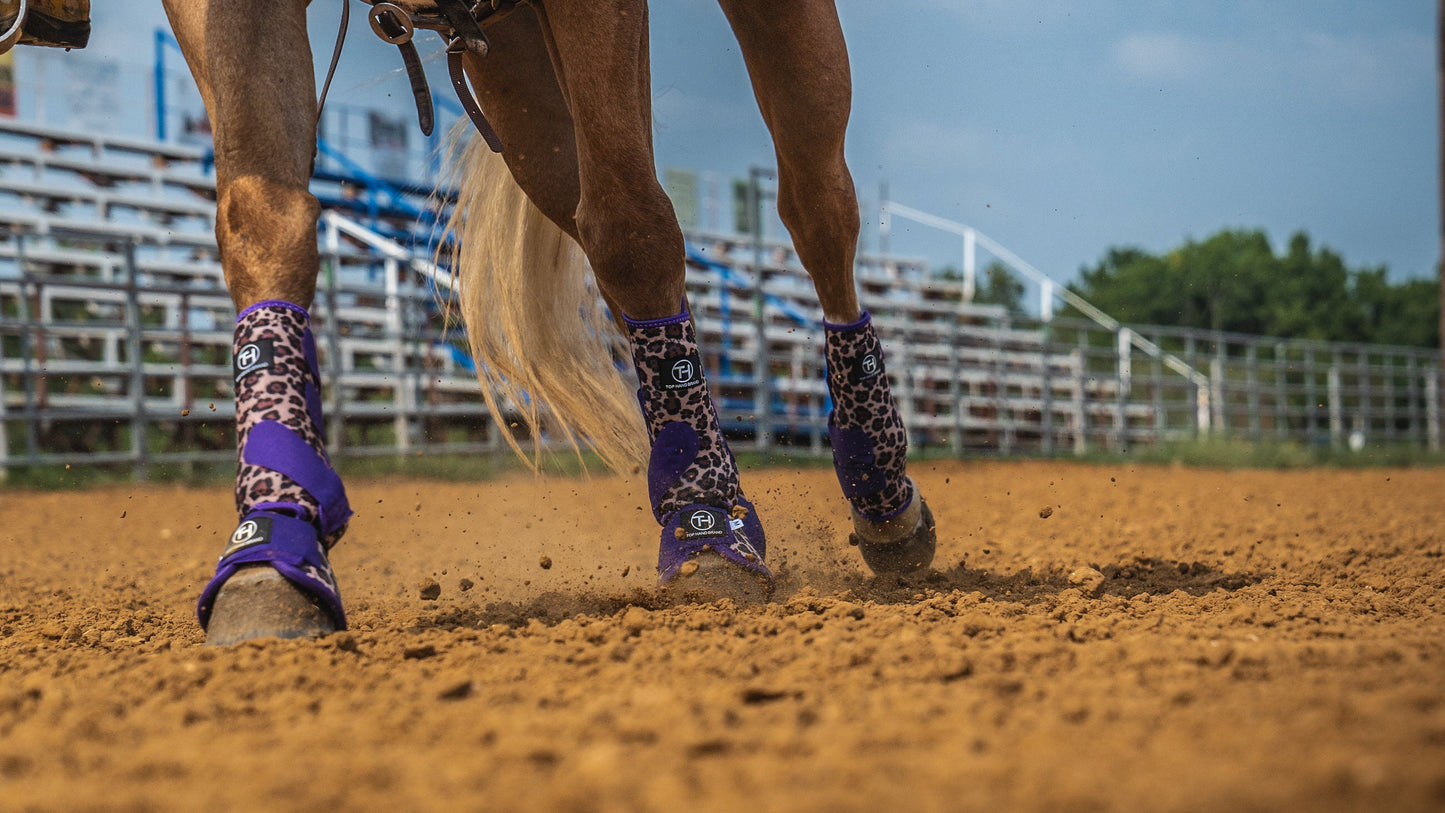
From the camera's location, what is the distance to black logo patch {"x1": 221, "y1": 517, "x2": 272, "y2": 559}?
135cm

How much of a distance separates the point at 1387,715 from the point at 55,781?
959 mm

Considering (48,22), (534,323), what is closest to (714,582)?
(534,323)

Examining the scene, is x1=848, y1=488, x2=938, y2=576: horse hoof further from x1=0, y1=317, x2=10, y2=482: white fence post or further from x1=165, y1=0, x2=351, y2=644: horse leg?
x1=0, y1=317, x2=10, y2=482: white fence post

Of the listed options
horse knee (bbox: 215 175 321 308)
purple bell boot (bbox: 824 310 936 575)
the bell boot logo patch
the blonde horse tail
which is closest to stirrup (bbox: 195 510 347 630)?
horse knee (bbox: 215 175 321 308)

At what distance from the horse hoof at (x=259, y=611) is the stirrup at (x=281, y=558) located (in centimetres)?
1

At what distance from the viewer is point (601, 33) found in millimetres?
1603

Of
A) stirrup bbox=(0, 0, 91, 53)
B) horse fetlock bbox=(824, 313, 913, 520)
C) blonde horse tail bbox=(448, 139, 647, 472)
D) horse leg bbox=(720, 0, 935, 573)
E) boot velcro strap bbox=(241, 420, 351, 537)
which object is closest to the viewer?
boot velcro strap bbox=(241, 420, 351, 537)

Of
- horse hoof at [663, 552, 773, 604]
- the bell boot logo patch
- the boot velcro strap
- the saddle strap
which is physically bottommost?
horse hoof at [663, 552, 773, 604]

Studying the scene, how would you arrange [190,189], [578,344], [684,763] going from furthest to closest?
[190,189] < [578,344] < [684,763]

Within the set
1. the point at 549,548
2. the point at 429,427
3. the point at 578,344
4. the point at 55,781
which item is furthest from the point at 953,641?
the point at 429,427

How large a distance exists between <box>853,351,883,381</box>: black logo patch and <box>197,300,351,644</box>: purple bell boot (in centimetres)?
106

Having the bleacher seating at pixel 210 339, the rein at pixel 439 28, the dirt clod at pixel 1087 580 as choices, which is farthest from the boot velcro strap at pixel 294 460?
the bleacher seating at pixel 210 339

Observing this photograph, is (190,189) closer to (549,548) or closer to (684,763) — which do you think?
(549,548)

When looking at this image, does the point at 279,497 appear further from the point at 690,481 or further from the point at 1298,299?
the point at 1298,299
